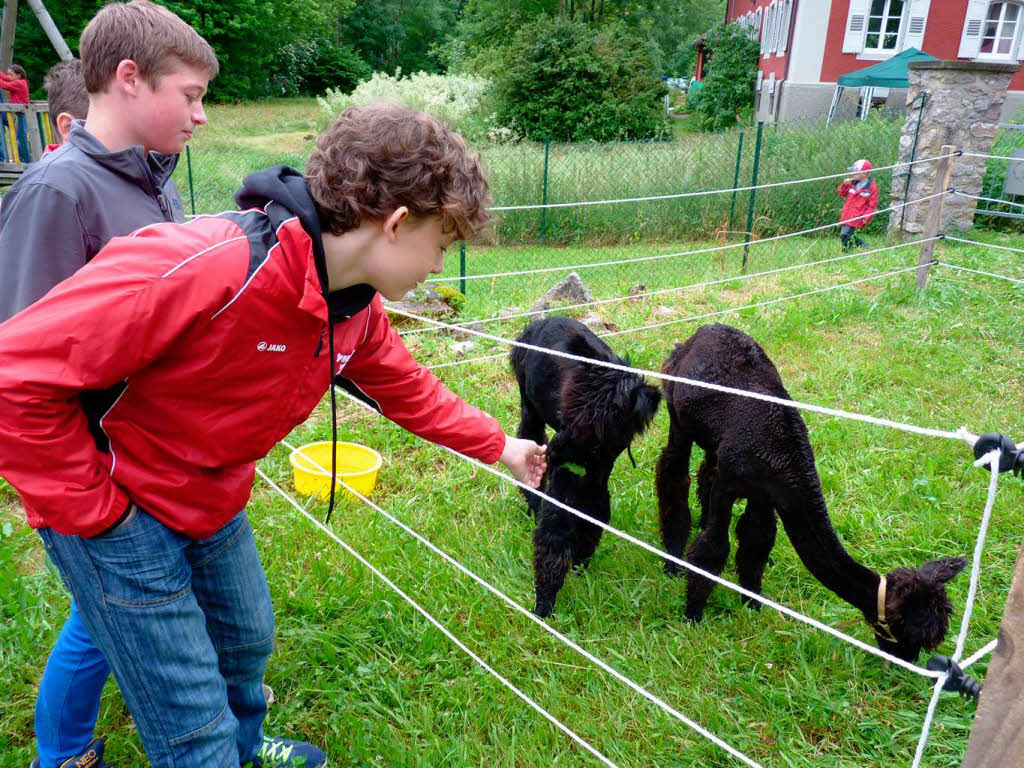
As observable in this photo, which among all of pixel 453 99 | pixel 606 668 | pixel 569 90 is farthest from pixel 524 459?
pixel 569 90

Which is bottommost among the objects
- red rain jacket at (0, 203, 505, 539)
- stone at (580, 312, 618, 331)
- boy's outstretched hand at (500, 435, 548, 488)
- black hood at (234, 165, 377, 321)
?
stone at (580, 312, 618, 331)

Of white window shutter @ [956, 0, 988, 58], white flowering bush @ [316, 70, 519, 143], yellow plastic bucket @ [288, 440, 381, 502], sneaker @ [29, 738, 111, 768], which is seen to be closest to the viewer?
sneaker @ [29, 738, 111, 768]

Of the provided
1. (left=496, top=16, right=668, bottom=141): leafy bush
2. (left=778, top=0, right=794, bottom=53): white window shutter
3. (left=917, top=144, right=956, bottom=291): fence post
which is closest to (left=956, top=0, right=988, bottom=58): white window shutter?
(left=778, top=0, right=794, bottom=53): white window shutter

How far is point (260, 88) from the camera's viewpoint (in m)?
39.7

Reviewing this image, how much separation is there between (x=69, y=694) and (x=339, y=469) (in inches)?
88.0

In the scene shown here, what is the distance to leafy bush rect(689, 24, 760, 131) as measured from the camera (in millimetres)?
29812

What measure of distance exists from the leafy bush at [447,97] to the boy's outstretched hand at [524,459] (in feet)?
53.6

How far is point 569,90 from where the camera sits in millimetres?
22141

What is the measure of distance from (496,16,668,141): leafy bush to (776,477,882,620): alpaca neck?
20.5m

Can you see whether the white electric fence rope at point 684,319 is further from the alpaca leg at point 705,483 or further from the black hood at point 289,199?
the black hood at point 289,199

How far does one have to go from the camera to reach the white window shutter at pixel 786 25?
2438 cm

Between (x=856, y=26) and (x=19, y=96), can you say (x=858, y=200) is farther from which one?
(x=856, y=26)

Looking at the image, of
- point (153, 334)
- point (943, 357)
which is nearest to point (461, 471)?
point (153, 334)

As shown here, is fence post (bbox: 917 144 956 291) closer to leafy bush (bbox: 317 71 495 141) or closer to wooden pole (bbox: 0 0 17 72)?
wooden pole (bbox: 0 0 17 72)
